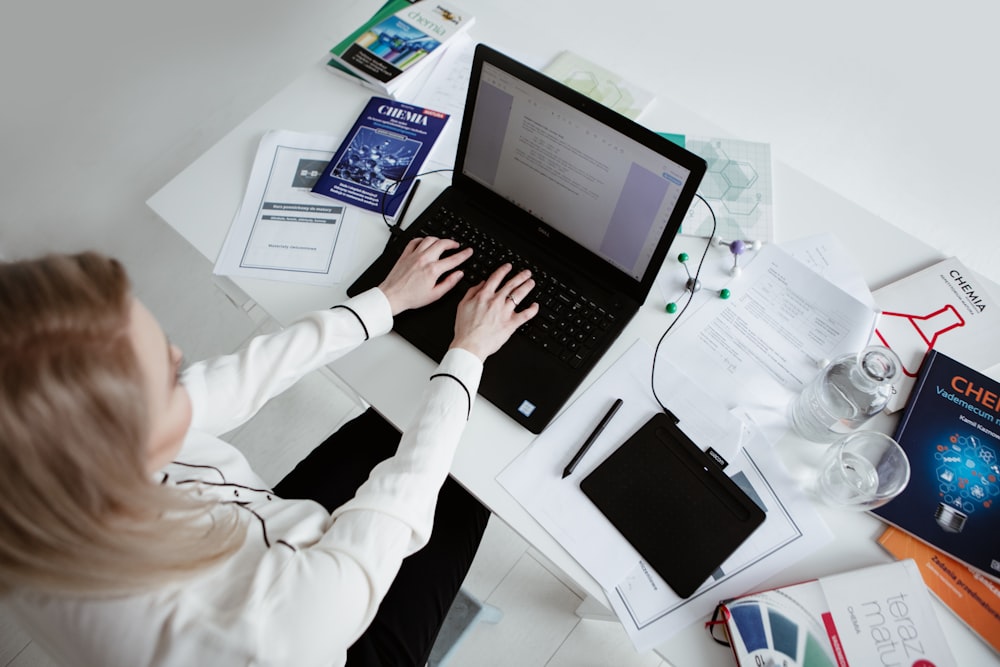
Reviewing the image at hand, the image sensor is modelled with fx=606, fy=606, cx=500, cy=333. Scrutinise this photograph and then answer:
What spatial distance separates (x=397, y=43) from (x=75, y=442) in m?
0.99

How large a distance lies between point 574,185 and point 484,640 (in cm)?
107

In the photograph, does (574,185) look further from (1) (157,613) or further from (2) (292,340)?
(1) (157,613)

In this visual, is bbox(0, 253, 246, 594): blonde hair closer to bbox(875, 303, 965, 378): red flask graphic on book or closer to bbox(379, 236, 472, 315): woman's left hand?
bbox(379, 236, 472, 315): woman's left hand

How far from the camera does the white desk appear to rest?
0.82 metres

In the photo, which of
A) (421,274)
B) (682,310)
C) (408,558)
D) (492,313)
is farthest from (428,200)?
(408,558)

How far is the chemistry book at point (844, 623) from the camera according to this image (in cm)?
71

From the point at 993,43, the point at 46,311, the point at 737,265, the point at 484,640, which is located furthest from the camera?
the point at 993,43

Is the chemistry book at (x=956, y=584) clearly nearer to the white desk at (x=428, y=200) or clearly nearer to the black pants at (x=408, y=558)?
the white desk at (x=428, y=200)

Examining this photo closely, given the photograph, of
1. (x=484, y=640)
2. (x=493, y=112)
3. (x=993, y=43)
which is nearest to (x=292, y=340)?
Result: (x=493, y=112)

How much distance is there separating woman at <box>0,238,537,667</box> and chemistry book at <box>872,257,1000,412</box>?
1.89 feet

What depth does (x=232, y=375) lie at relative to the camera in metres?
0.89

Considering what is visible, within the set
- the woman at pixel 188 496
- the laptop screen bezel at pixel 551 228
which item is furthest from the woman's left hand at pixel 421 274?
the laptop screen bezel at pixel 551 228

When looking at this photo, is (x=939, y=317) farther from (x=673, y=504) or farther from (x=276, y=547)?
(x=276, y=547)

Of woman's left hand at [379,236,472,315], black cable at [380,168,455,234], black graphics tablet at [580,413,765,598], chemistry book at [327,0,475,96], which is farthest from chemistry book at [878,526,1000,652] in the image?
chemistry book at [327,0,475,96]
